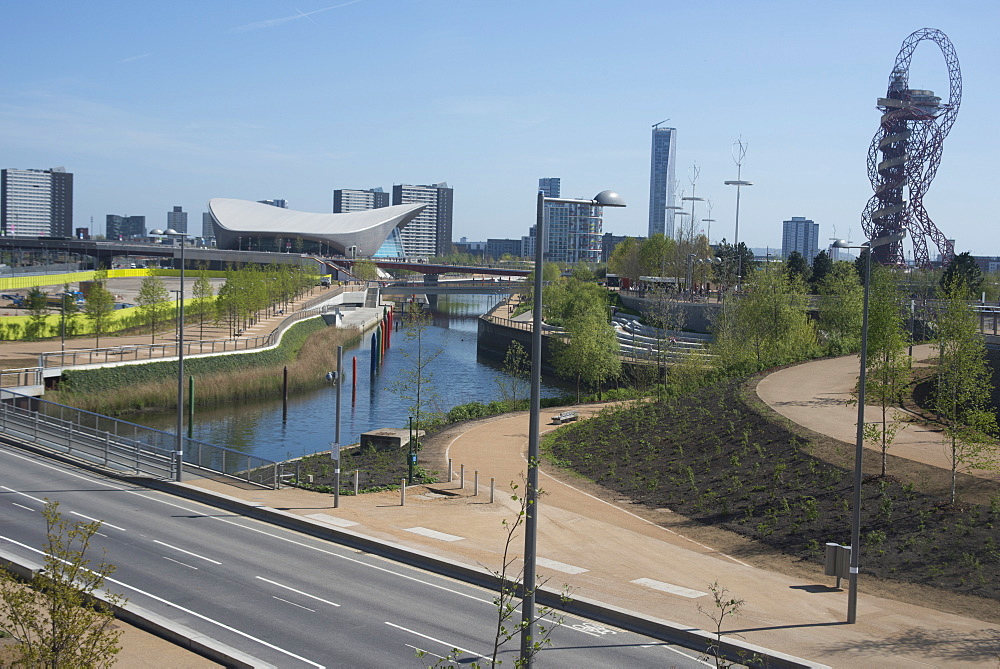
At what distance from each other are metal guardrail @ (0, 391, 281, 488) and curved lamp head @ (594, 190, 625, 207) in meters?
18.1

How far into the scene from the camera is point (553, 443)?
3559 centimetres

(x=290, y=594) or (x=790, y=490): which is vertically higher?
(x=790, y=490)

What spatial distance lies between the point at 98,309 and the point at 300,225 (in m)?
133

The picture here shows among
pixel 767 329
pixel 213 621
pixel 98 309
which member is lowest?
pixel 213 621

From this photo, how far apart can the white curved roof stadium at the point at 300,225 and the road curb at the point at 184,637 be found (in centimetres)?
17358

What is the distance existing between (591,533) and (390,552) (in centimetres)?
523

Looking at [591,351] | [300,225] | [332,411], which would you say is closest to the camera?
[591,351]

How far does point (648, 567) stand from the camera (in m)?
19.8

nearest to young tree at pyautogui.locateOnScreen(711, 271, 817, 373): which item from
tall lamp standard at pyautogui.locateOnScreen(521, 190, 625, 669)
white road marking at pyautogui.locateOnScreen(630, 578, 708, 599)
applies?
white road marking at pyautogui.locateOnScreen(630, 578, 708, 599)

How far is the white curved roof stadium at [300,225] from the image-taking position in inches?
7239

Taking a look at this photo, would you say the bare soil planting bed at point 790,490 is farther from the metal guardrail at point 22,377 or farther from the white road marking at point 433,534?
the metal guardrail at point 22,377

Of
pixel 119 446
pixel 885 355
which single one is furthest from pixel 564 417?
pixel 119 446

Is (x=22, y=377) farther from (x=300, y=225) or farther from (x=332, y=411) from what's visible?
(x=300, y=225)

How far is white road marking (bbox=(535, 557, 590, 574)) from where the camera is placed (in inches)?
757
